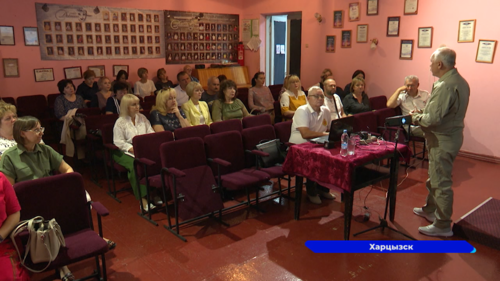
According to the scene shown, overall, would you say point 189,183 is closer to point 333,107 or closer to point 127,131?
point 127,131

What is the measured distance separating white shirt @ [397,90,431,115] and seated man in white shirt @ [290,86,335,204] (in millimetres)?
2145

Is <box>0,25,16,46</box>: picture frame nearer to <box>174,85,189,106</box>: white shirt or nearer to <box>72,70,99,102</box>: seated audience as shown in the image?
<box>72,70,99,102</box>: seated audience

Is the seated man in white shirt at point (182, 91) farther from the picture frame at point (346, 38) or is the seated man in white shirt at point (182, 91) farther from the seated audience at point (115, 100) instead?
the picture frame at point (346, 38)

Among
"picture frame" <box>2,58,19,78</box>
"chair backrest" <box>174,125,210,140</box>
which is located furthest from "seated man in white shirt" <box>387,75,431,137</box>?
"picture frame" <box>2,58,19,78</box>

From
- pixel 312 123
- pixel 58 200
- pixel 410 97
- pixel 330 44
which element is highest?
pixel 330 44

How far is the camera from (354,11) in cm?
756

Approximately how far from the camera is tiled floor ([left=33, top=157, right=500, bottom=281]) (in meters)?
3.12

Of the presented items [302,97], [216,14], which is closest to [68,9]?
[216,14]

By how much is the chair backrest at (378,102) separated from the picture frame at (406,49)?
809mm

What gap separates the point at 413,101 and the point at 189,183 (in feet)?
12.7

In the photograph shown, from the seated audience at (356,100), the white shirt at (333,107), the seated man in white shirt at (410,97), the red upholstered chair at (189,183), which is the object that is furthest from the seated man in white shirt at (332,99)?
the red upholstered chair at (189,183)

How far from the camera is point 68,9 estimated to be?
728cm

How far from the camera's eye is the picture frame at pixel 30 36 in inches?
271

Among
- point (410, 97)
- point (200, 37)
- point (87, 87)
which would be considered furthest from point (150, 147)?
point (200, 37)
